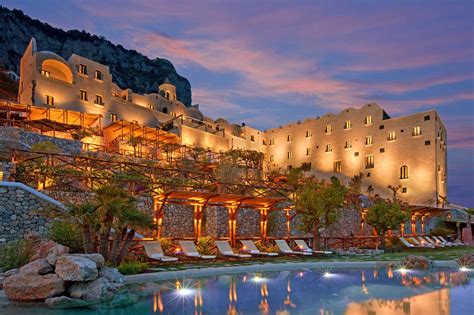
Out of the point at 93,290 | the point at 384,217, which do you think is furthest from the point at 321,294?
the point at 384,217

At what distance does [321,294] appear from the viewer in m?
10.3

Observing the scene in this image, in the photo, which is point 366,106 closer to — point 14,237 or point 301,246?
point 301,246

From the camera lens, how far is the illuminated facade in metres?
36.8

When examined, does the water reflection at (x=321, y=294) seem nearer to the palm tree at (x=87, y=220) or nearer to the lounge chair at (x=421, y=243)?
the palm tree at (x=87, y=220)

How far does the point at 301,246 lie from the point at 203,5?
1924 centimetres

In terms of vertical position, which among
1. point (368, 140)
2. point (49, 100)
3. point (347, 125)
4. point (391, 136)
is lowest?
point (368, 140)

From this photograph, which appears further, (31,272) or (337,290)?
(337,290)

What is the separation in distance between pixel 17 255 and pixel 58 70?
31.0 meters

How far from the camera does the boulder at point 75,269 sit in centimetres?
917

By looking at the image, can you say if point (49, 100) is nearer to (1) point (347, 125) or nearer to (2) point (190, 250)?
(2) point (190, 250)

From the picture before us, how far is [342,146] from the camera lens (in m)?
50.1

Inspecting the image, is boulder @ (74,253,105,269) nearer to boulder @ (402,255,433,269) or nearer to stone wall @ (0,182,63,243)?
stone wall @ (0,182,63,243)

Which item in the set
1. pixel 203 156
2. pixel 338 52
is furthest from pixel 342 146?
pixel 203 156

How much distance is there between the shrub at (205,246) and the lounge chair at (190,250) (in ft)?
3.83
